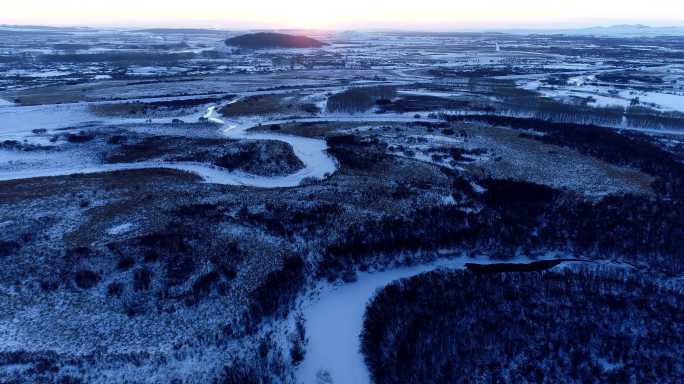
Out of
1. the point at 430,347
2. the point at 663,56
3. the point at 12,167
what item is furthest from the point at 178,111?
the point at 663,56

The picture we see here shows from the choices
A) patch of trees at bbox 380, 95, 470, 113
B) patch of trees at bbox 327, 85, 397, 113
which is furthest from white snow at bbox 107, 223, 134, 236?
patch of trees at bbox 380, 95, 470, 113

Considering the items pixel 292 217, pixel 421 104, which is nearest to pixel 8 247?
pixel 292 217

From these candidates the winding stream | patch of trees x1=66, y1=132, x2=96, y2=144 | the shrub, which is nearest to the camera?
the shrub

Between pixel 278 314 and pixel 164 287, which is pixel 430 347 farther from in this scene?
pixel 164 287

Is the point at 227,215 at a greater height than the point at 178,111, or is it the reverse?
the point at 178,111

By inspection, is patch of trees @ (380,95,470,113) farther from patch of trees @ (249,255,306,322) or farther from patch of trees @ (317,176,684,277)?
patch of trees @ (249,255,306,322)
